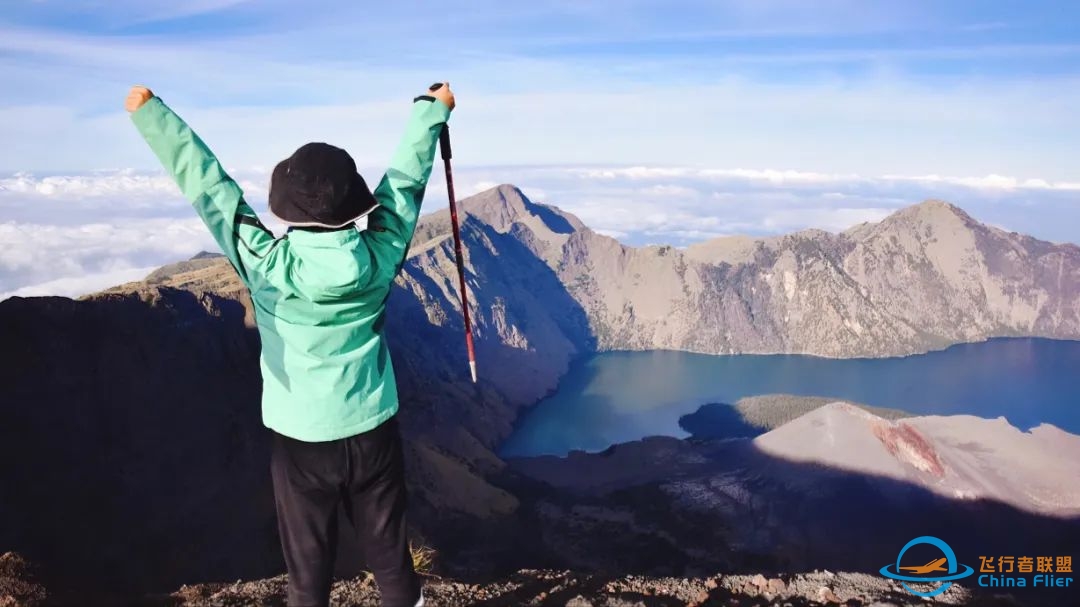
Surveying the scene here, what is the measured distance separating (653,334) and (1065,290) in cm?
10609

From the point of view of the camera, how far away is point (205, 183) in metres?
3.08

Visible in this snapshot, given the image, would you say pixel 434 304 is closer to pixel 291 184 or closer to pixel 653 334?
pixel 653 334

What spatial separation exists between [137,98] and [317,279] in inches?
45.8

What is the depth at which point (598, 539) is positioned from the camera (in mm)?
47656

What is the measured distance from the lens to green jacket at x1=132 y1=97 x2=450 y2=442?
9.89 feet

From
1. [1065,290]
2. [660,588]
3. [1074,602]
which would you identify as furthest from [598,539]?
[1065,290]

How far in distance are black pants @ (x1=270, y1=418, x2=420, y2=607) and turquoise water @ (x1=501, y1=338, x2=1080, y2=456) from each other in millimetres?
86720

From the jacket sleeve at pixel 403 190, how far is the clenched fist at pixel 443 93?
4 cm

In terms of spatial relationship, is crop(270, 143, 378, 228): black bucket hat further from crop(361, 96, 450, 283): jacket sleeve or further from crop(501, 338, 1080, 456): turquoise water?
crop(501, 338, 1080, 456): turquoise water

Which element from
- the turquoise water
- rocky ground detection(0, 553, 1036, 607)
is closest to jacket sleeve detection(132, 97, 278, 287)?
rocky ground detection(0, 553, 1036, 607)

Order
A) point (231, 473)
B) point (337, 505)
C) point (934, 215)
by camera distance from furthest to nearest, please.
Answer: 1. point (934, 215)
2. point (231, 473)
3. point (337, 505)

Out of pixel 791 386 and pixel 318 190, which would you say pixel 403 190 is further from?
pixel 791 386

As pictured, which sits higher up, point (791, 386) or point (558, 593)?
point (558, 593)

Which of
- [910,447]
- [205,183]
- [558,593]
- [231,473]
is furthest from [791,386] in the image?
[205,183]
